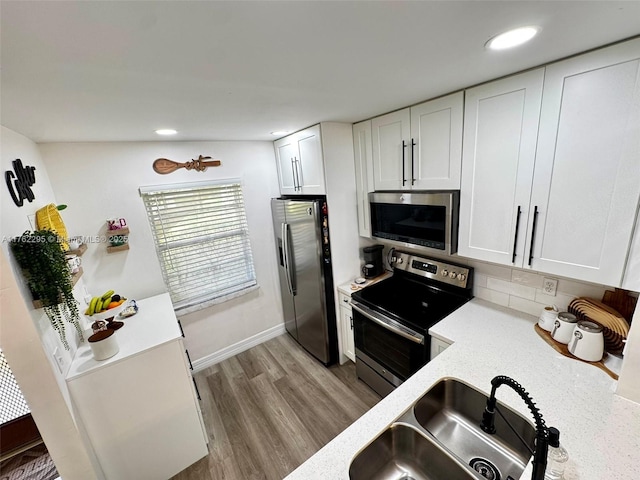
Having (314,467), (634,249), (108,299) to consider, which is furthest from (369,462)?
(108,299)

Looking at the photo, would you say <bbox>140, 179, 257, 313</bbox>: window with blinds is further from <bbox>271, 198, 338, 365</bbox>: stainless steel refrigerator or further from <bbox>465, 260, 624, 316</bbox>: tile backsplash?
<bbox>465, 260, 624, 316</bbox>: tile backsplash

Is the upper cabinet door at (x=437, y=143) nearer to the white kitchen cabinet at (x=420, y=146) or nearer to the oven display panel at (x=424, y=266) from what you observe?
the white kitchen cabinet at (x=420, y=146)

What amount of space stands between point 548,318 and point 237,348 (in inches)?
111

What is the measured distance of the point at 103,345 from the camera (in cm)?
154

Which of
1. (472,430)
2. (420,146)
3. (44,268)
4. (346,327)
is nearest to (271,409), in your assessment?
(346,327)

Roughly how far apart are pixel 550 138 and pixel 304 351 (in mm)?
2748

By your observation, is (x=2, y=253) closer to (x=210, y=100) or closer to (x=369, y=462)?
(x=210, y=100)

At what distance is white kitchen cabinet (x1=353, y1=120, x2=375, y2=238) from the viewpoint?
220 cm

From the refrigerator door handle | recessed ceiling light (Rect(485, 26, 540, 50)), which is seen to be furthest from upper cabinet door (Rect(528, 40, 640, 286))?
the refrigerator door handle

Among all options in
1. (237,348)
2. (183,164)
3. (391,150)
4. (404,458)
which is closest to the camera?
(404,458)

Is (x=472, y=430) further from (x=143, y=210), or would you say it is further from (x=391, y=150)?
(x=143, y=210)

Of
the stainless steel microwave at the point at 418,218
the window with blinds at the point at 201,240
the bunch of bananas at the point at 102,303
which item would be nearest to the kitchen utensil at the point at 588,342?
the stainless steel microwave at the point at 418,218

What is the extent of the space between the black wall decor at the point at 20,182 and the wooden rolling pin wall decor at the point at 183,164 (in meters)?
0.85

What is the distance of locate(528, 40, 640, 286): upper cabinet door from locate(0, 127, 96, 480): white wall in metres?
2.45
